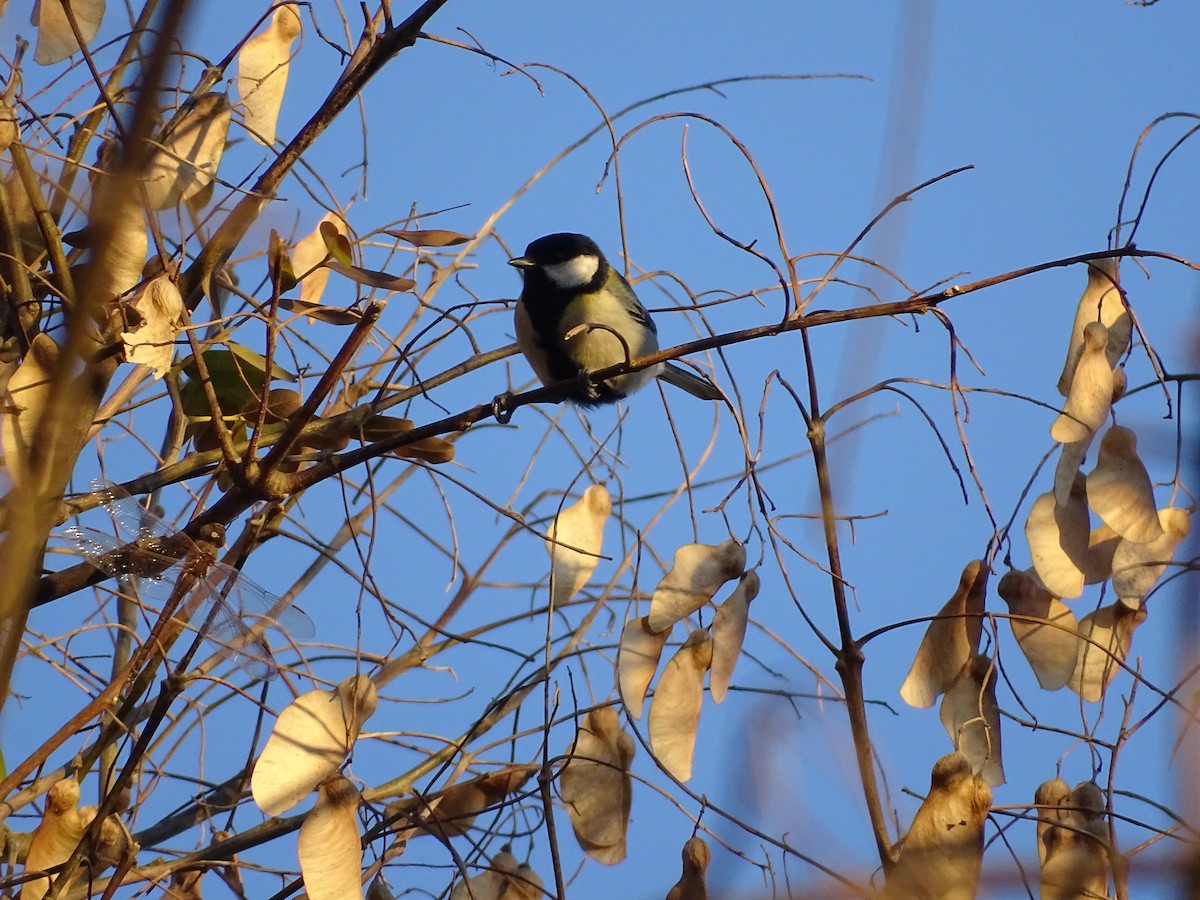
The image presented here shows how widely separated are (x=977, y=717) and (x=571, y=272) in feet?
6.24

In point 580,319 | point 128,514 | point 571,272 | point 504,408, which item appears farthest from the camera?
point 571,272

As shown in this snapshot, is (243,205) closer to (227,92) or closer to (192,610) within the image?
(227,92)

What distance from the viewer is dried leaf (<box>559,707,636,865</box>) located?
1.42 metres

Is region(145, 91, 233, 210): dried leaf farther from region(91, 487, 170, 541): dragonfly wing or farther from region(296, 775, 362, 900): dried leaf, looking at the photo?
region(296, 775, 362, 900): dried leaf

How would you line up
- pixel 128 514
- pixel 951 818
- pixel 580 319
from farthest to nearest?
pixel 580 319
pixel 128 514
pixel 951 818

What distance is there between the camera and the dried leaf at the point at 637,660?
1319 millimetres

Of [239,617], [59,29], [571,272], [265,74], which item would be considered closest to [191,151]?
[265,74]

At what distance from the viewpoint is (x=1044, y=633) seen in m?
1.36

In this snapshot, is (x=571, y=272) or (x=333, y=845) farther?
(x=571, y=272)

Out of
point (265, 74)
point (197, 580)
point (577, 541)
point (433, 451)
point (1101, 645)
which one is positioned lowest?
point (1101, 645)

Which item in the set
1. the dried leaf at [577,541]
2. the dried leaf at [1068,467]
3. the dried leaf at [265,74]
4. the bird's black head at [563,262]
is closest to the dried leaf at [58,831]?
the dried leaf at [577,541]

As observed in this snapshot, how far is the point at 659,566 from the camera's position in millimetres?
1741

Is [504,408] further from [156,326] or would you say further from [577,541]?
[156,326]

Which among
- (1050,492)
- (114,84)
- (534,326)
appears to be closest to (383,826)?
(1050,492)
